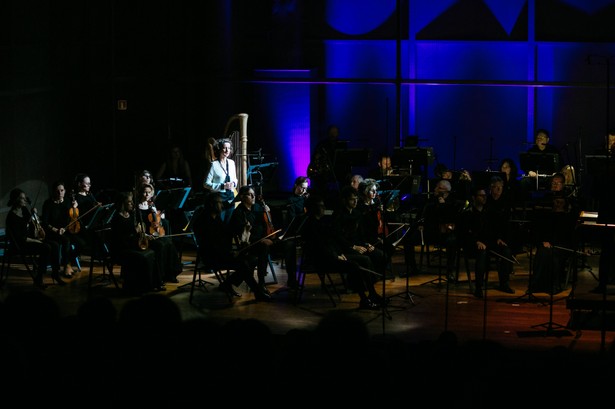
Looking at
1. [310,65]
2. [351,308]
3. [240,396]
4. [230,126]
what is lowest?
[351,308]

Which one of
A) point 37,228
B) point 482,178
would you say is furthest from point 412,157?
point 37,228

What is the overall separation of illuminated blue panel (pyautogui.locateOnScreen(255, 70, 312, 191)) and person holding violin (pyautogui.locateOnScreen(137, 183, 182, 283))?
13.3ft

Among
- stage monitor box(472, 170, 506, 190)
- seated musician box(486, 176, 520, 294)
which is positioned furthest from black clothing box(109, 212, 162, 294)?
stage monitor box(472, 170, 506, 190)

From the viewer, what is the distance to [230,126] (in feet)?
48.2

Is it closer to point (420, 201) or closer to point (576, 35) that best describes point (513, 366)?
point (420, 201)

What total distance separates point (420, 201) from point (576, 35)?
400 cm

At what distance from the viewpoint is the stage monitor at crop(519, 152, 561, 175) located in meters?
14.0

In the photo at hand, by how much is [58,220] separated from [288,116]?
15.8ft

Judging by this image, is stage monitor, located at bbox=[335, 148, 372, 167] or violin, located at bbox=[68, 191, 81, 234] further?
stage monitor, located at bbox=[335, 148, 372, 167]

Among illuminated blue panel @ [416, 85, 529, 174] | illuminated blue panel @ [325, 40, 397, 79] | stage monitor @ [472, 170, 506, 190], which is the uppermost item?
illuminated blue panel @ [325, 40, 397, 79]

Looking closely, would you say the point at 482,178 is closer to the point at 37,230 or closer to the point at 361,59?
the point at 361,59

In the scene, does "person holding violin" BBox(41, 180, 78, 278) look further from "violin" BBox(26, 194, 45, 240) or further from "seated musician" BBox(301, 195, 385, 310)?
"seated musician" BBox(301, 195, 385, 310)

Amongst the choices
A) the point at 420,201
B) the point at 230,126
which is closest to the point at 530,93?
the point at 420,201

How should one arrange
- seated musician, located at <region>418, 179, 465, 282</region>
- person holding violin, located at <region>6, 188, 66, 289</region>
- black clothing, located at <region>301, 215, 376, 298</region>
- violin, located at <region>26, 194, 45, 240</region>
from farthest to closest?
violin, located at <region>26, 194, 45, 240</region> < person holding violin, located at <region>6, 188, 66, 289</region> < seated musician, located at <region>418, 179, 465, 282</region> < black clothing, located at <region>301, 215, 376, 298</region>
